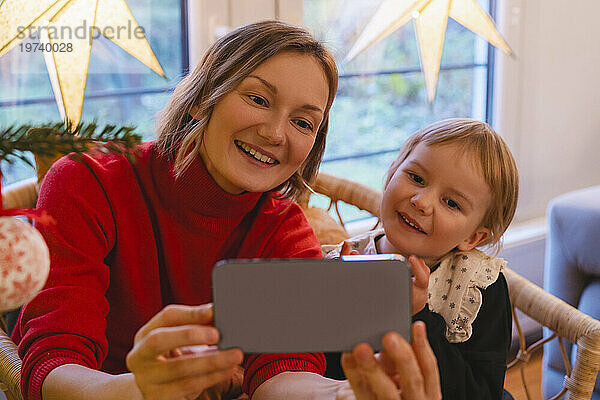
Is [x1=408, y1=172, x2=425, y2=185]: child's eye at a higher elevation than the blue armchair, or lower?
higher

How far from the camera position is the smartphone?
0.59 m

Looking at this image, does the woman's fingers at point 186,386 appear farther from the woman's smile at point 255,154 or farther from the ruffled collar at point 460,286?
the ruffled collar at point 460,286

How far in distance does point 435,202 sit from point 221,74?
44cm

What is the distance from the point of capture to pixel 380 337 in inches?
23.9

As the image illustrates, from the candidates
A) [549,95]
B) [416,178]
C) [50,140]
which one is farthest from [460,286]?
[549,95]

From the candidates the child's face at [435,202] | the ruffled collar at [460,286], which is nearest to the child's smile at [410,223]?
the child's face at [435,202]

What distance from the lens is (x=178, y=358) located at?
0.62m

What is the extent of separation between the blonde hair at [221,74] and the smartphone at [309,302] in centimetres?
47

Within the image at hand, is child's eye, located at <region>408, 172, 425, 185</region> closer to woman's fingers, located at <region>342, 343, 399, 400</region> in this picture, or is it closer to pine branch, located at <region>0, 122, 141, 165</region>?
woman's fingers, located at <region>342, 343, 399, 400</region>

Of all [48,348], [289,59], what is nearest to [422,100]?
[289,59]

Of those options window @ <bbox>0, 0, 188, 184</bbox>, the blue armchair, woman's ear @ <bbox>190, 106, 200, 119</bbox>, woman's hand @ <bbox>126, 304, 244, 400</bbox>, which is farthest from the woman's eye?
the blue armchair

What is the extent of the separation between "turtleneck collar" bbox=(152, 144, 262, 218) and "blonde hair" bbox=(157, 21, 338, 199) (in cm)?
2

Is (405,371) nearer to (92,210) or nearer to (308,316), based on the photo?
(308,316)

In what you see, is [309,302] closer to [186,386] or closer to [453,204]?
[186,386]
